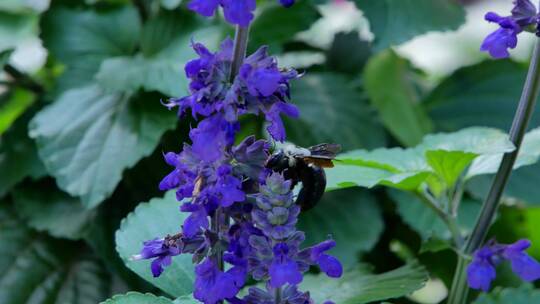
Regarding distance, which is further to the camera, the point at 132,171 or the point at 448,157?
the point at 132,171

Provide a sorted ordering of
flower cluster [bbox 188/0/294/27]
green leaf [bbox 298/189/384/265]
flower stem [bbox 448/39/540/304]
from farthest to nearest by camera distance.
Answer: green leaf [bbox 298/189/384/265], flower stem [bbox 448/39/540/304], flower cluster [bbox 188/0/294/27]

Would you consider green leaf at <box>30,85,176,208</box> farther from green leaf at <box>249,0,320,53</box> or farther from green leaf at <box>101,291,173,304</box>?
green leaf at <box>101,291,173,304</box>

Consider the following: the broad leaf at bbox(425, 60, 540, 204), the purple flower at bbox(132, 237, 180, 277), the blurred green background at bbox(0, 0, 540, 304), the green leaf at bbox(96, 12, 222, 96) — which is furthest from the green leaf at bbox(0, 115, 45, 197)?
the broad leaf at bbox(425, 60, 540, 204)

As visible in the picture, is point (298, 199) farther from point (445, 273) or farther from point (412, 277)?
point (445, 273)

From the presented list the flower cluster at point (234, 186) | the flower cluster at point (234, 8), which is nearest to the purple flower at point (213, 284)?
the flower cluster at point (234, 186)

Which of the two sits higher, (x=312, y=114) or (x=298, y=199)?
(x=298, y=199)

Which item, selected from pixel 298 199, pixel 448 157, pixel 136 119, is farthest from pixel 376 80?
pixel 298 199

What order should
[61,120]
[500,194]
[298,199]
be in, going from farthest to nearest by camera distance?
[61,120], [500,194], [298,199]
